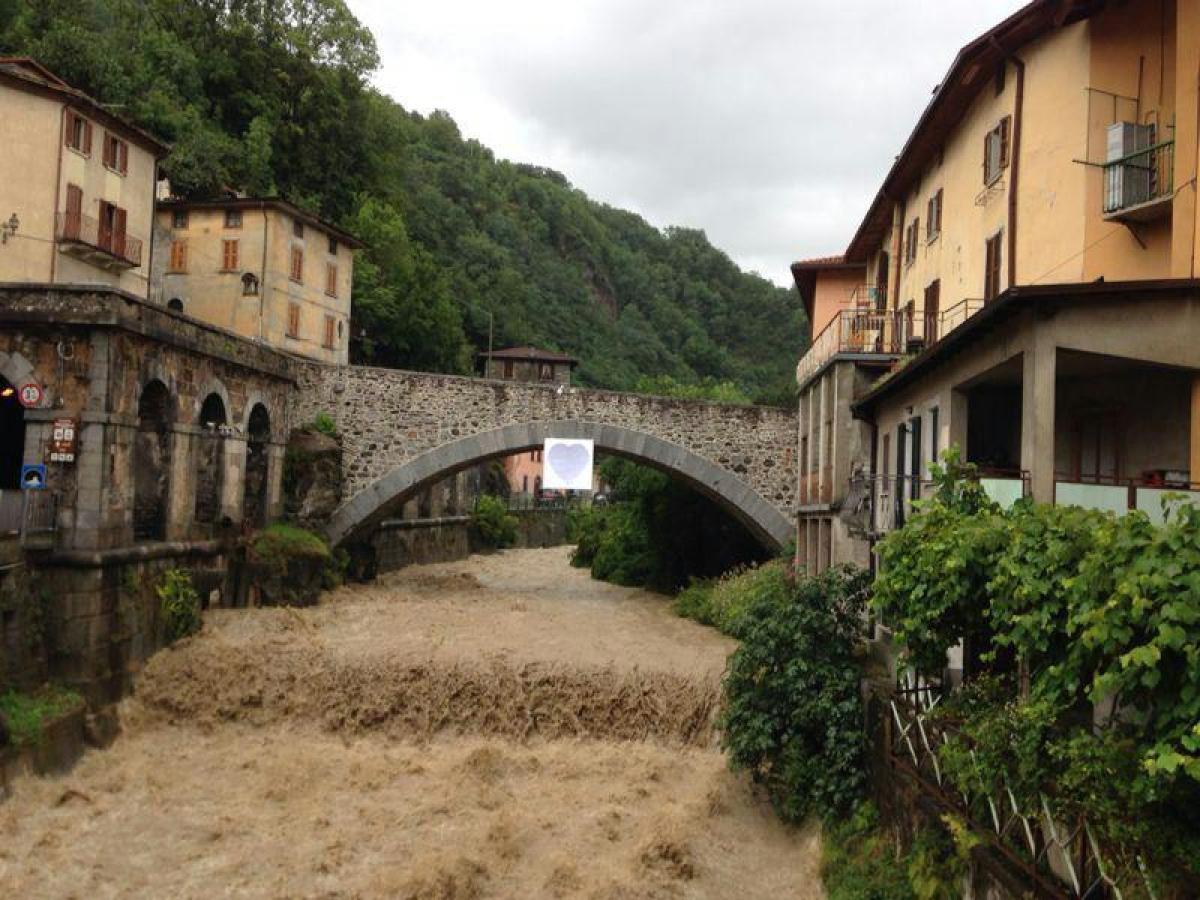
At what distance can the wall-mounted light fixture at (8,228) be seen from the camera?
25109 millimetres

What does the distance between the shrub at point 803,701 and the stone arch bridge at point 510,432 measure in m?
12.5

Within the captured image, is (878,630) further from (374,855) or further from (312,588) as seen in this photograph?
(312,588)

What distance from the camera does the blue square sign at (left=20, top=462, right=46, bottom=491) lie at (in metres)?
16.6

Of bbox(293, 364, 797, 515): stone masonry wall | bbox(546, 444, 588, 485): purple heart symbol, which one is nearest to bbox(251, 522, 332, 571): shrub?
bbox(293, 364, 797, 515): stone masonry wall

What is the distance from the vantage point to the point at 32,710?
15.2 meters

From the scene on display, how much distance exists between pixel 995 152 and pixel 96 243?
21075 mm

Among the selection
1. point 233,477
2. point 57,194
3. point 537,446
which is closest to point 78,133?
point 57,194

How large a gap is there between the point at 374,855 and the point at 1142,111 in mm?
12733

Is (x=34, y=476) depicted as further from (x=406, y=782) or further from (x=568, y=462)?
(x=568, y=462)

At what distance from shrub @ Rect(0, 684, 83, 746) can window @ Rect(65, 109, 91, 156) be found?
49.6ft

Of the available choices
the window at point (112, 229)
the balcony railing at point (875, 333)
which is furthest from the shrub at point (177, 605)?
the balcony railing at point (875, 333)

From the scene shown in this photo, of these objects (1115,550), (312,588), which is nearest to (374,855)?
(1115,550)

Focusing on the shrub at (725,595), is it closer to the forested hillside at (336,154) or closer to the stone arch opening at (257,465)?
the stone arch opening at (257,465)

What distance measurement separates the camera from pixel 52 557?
1669cm
